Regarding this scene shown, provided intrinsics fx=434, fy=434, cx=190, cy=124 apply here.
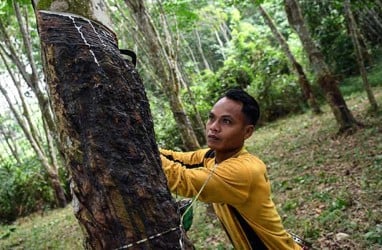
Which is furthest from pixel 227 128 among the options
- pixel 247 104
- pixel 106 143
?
pixel 106 143

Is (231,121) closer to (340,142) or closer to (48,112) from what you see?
(340,142)

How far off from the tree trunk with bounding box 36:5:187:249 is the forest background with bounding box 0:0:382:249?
0.41 metres

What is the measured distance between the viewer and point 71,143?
1.54 metres

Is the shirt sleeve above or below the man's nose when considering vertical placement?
below

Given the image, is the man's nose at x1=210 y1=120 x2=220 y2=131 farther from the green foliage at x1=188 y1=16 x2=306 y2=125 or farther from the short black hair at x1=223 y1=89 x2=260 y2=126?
the green foliage at x1=188 y1=16 x2=306 y2=125

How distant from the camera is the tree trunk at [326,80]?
8.41 m

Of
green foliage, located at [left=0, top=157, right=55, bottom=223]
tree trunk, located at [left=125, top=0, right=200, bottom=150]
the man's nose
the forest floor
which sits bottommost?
the forest floor

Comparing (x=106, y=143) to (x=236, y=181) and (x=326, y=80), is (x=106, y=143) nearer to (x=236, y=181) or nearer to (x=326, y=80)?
(x=236, y=181)

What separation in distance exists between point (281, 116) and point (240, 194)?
44.9 feet

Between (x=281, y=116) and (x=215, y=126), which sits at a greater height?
(x=215, y=126)

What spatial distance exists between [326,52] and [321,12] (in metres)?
1.53

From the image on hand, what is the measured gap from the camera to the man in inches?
79.0

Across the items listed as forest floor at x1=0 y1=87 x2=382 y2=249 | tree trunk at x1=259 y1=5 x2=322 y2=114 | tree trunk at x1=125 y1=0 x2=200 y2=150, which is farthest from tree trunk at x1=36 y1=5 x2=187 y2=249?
tree trunk at x1=259 y1=5 x2=322 y2=114

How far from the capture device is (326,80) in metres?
8.45
